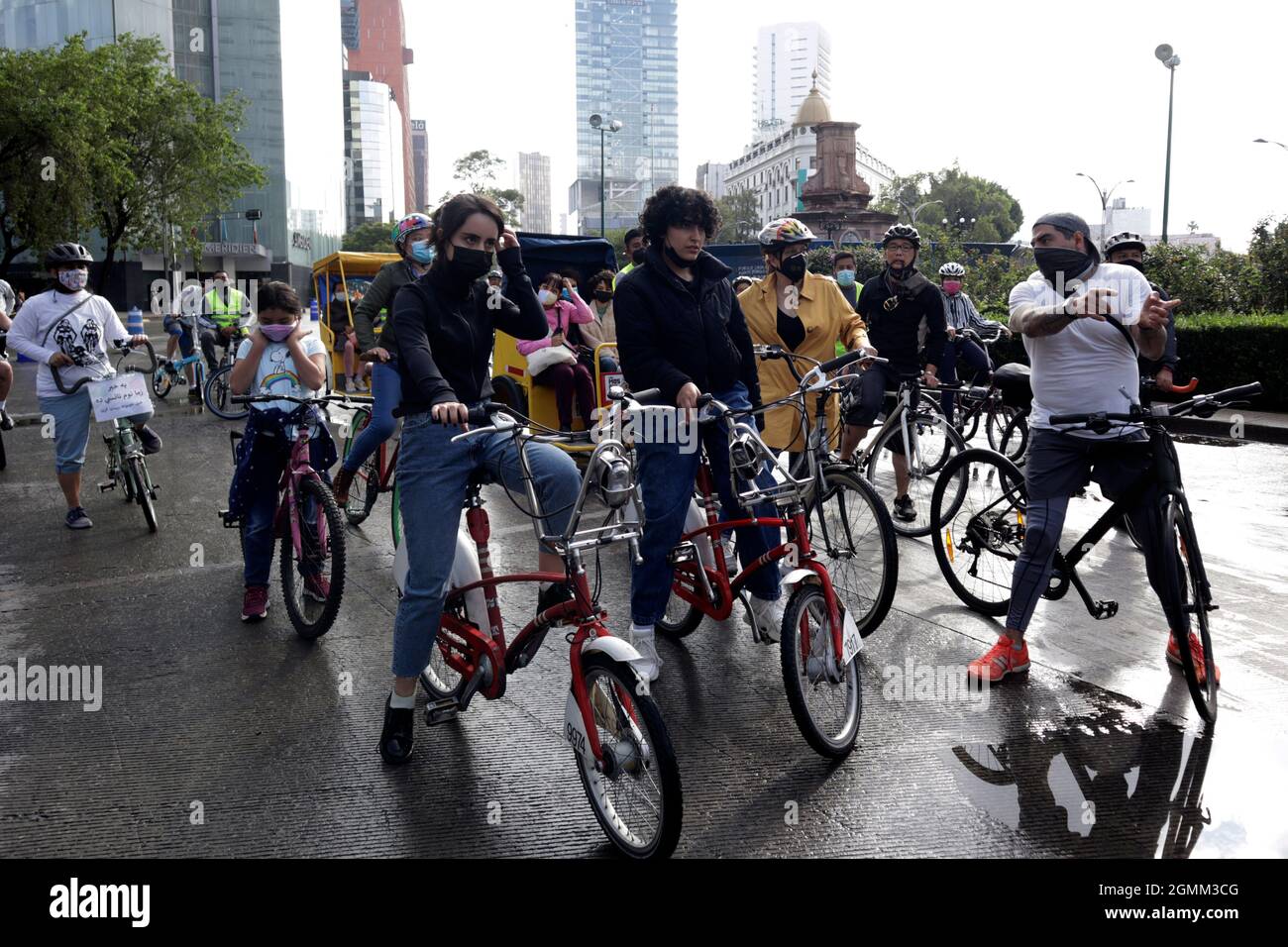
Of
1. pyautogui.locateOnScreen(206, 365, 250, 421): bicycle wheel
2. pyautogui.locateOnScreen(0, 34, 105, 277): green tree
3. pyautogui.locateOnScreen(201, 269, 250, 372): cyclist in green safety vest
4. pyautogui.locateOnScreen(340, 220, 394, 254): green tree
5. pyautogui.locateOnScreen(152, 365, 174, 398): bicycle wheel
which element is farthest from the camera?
pyautogui.locateOnScreen(340, 220, 394, 254): green tree

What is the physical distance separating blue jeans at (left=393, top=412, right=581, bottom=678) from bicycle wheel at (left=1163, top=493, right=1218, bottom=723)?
2.34 metres

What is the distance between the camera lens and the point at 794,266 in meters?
6.09

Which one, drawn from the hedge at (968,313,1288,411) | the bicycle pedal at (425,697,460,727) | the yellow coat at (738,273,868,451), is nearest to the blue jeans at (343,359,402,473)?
the yellow coat at (738,273,868,451)

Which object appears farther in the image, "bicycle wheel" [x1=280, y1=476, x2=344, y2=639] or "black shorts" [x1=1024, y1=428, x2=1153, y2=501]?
"bicycle wheel" [x1=280, y1=476, x2=344, y2=639]

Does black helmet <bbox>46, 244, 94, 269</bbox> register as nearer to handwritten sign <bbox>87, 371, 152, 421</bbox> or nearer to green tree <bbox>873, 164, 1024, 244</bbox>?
handwritten sign <bbox>87, 371, 152, 421</bbox>

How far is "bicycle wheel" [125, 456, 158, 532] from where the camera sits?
27.2ft

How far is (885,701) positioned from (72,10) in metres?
71.5

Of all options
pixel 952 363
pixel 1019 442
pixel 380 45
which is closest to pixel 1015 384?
pixel 1019 442

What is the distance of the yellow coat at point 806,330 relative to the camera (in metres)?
6.27

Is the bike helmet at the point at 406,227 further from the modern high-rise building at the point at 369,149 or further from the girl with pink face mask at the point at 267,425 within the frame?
the modern high-rise building at the point at 369,149

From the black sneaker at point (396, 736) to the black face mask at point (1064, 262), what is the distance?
3.01 metres

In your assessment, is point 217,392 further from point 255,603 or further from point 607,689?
point 607,689

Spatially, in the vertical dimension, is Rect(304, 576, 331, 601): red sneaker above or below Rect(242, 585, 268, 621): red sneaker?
above

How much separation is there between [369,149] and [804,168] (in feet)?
198
